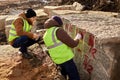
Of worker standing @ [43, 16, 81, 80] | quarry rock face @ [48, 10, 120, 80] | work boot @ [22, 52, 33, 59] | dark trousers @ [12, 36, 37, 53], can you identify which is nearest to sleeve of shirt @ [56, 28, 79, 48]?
worker standing @ [43, 16, 81, 80]

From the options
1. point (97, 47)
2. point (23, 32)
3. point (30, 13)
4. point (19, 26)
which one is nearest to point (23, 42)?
point (23, 32)

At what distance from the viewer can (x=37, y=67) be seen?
217 inches

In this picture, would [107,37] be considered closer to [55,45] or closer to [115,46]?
[115,46]

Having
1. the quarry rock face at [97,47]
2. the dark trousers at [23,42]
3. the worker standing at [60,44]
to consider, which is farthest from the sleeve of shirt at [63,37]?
the dark trousers at [23,42]

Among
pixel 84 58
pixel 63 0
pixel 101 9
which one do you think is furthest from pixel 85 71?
pixel 63 0

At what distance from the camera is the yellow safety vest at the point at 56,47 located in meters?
4.43

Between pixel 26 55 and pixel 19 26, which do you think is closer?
pixel 19 26

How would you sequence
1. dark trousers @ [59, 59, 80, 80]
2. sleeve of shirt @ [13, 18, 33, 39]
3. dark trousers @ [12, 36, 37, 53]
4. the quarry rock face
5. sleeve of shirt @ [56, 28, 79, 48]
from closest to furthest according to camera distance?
the quarry rock face → sleeve of shirt @ [56, 28, 79, 48] → dark trousers @ [59, 59, 80, 80] → sleeve of shirt @ [13, 18, 33, 39] → dark trousers @ [12, 36, 37, 53]

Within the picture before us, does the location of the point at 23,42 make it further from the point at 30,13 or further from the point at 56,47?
the point at 56,47

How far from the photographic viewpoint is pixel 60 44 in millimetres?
4434

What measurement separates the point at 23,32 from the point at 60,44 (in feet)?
5.03

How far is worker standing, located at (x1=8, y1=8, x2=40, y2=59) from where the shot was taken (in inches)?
220

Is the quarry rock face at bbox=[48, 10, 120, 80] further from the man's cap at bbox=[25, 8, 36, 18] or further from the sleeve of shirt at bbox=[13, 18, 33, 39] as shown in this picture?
the sleeve of shirt at bbox=[13, 18, 33, 39]

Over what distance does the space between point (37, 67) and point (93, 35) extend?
1.71 m
